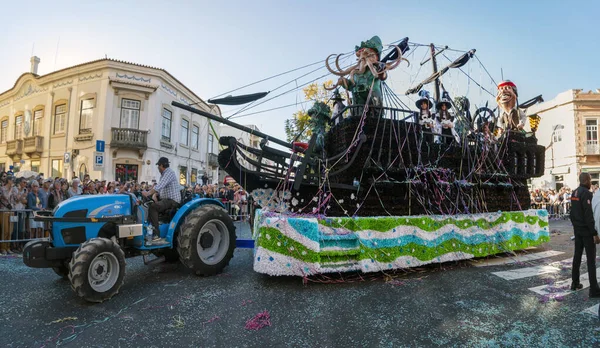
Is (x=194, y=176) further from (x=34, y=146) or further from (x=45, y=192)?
(x=45, y=192)

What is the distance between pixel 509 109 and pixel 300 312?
7544 mm

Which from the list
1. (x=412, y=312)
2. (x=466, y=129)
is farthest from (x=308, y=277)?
(x=466, y=129)

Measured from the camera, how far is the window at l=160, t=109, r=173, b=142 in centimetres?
2061

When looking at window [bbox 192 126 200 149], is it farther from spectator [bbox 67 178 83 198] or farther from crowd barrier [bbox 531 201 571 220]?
crowd barrier [bbox 531 201 571 220]

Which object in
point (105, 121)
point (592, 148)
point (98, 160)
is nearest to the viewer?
point (98, 160)

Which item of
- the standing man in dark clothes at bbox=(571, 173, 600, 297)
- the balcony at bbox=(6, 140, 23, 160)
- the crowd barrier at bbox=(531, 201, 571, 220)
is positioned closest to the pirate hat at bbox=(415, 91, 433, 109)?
the standing man in dark clothes at bbox=(571, 173, 600, 297)

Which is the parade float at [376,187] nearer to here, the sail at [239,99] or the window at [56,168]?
the sail at [239,99]

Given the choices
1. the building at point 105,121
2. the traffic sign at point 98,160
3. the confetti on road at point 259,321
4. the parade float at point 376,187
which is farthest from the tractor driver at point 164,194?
the building at point 105,121

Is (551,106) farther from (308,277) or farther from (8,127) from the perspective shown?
(8,127)

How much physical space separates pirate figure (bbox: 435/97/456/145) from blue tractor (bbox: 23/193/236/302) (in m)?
4.87

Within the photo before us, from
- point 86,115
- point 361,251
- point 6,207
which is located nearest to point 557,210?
point 361,251

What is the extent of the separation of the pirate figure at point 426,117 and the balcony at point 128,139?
647 inches

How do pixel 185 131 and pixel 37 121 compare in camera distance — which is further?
pixel 185 131

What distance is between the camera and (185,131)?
76.3ft
